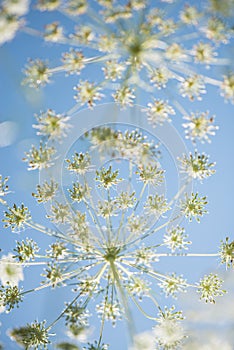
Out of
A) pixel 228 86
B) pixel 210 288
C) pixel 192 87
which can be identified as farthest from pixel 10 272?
pixel 228 86

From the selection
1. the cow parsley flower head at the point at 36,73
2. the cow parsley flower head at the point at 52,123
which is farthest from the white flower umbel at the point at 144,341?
the cow parsley flower head at the point at 36,73

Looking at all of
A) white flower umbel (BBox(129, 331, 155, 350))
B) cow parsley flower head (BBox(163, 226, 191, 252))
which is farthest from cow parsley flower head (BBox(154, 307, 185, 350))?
cow parsley flower head (BBox(163, 226, 191, 252))

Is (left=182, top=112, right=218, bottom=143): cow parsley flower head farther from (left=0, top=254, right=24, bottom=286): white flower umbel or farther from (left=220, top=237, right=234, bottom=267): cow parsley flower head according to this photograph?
(left=0, top=254, right=24, bottom=286): white flower umbel

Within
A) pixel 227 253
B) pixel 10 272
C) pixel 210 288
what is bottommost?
pixel 210 288

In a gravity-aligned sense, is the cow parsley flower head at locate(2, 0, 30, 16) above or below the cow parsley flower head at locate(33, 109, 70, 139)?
above

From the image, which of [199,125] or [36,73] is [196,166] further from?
[36,73]

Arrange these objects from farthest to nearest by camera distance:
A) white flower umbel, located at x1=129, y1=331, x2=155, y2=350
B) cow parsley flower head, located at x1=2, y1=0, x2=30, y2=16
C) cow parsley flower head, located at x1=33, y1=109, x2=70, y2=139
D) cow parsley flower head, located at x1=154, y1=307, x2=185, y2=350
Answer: cow parsley flower head, located at x1=154, y1=307, x2=185, y2=350
cow parsley flower head, located at x1=33, y1=109, x2=70, y2=139
white flower umbel, located at x1=129, y1=331, x2=155, y2=350
cow parsley flower head, located at x1=2, y1=0, x2=30, y2=16

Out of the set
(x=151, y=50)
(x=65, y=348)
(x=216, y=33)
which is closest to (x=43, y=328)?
(x=65, y=348)

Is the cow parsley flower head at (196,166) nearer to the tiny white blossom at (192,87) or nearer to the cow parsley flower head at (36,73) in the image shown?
the tiny white blossom at (192,87)

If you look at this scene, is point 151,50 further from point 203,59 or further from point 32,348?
point 32,348
